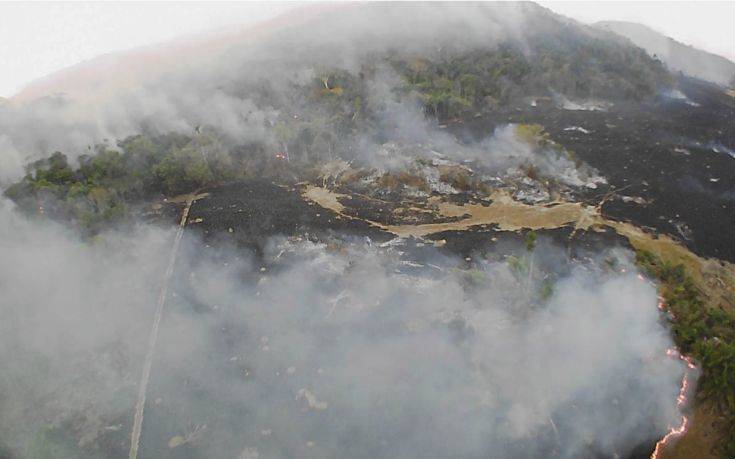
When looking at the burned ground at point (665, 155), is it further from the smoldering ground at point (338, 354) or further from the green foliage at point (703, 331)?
the smoldering ground at point (338, 354)

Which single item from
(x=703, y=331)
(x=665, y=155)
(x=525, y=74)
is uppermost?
(x=703, y=331)

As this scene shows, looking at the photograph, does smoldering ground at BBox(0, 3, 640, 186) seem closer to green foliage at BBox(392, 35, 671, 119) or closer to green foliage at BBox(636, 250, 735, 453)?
green foliage at BBox(392, 35, 671, 119)

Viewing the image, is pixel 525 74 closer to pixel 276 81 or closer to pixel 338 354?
pixel 276 81

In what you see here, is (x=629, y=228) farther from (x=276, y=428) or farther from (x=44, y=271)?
(x=44, y=271)

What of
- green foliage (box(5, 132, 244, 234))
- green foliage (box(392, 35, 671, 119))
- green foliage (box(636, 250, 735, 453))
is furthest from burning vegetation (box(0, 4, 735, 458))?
green foliage (box(392, 35, 671, 119))

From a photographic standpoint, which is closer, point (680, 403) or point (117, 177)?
point (680, 403)

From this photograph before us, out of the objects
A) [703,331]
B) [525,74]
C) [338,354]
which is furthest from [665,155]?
[338,354]
